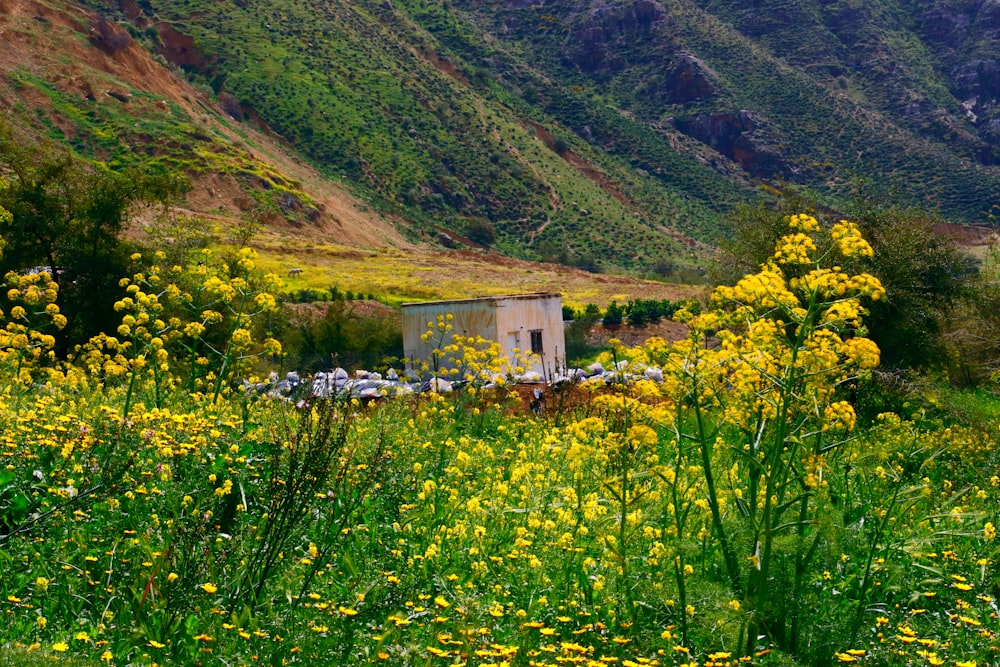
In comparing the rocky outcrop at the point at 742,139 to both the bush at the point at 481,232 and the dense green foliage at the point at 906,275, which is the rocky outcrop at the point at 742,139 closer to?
the bush at the point at 481,232

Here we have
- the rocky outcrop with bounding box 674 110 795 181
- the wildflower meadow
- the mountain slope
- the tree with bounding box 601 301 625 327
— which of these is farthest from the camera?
the rocky outcrop with bounding box 674 110 795 181

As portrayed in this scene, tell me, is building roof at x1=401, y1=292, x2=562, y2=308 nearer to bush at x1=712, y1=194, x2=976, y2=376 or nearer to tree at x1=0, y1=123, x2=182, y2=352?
bush at x1=712, y1=194, x2=976, y2=376

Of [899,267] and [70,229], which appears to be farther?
[70,229]

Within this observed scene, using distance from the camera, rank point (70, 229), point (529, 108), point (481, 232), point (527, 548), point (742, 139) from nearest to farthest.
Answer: point (527, 548) < point (70, 229) < point (481, 232) < point (742, 139) < point (529, 108)

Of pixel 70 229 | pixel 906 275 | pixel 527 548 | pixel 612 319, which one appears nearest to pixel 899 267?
pixel 906 275

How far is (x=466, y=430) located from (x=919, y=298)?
13784 millimetres

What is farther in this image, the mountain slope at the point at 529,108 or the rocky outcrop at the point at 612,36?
the rocky outcrop at the point at 612,36

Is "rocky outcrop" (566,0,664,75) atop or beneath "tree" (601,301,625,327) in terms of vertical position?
atop

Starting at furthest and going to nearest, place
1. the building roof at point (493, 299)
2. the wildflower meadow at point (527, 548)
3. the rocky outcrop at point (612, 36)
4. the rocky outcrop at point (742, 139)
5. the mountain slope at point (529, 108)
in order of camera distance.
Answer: the rocky outcrop at point (612, 36)
the rocky outcrop at point (742, 139)
the mountain slope at point (529, 108)
the building roof at point (493, 299)
the wildflower meadow at point (527, 548)

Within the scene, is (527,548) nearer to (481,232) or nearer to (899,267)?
(899,267)

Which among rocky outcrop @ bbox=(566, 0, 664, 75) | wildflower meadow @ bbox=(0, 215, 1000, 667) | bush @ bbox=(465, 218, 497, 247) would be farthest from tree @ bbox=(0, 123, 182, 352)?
rocky outcrop @ bbox=(566, 0, 664, 75)

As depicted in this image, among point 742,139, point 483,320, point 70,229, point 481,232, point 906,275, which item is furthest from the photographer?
point 742,139

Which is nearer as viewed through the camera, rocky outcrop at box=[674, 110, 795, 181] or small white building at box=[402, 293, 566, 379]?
small white building at box=[402, 293, 566, 379]

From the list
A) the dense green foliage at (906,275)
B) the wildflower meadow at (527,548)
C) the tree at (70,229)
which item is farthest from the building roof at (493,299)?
the wildflower meadow at (527,548)
